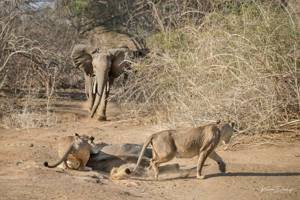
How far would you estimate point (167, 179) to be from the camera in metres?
8.19

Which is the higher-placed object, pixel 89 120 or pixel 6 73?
pixel 6 73

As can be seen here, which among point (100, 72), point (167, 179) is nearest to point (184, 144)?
point (167, 179)

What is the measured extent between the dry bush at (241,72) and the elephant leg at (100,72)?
3.00m

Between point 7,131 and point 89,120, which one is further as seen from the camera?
point 89,120

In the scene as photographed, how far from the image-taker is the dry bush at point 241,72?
10672 millimetres

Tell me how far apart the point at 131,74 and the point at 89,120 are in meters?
1.35

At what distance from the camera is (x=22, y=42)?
1577 centimetres

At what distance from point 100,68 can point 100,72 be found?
3.9 inches

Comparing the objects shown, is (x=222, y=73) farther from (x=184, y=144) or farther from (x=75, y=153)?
(x=75, y=153)

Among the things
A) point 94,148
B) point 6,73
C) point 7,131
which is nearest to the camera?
point 94,148

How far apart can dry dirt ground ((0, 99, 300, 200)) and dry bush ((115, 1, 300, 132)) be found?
0.49m

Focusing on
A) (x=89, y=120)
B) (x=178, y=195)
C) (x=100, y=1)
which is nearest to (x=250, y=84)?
(x=178, y=195)

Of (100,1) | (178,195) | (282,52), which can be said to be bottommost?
(178,195)

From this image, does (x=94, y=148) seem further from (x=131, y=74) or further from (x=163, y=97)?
(x=131, y=74)
